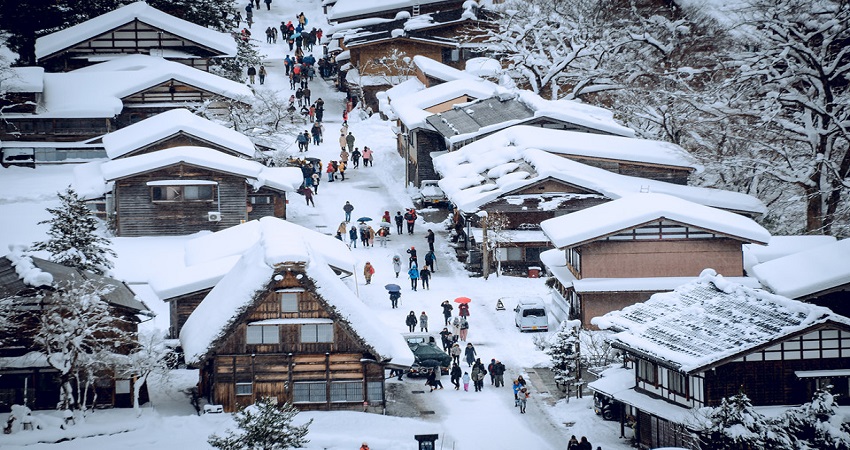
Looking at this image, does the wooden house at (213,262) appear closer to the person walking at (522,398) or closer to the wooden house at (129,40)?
the person walking at (522,398)

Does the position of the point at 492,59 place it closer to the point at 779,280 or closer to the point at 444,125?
the point at 444,125

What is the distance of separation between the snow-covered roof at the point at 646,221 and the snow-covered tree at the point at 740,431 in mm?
15681

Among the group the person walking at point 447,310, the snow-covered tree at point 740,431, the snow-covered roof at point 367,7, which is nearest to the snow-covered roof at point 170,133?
the person walking at point 447,310

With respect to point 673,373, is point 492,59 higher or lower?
higher

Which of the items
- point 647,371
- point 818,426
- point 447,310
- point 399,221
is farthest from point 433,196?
point 818,426

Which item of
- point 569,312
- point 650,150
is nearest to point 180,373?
point 569,312

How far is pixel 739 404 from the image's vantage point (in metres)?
28.8

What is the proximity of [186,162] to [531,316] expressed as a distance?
1737 cm

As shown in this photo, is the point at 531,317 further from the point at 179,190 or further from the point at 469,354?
the point at 179,190

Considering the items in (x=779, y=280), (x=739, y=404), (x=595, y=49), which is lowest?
(x=739, y=404)

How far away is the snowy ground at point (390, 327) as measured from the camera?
Answer: 35.6 metres

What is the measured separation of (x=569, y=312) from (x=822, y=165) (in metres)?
11.3

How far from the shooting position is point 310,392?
38.1m

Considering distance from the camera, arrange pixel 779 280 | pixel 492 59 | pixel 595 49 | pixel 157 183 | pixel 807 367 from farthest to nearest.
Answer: pixel 492 59, pixel 595 49, pixel 157 183, pixel 779 280, pixel 807 367
